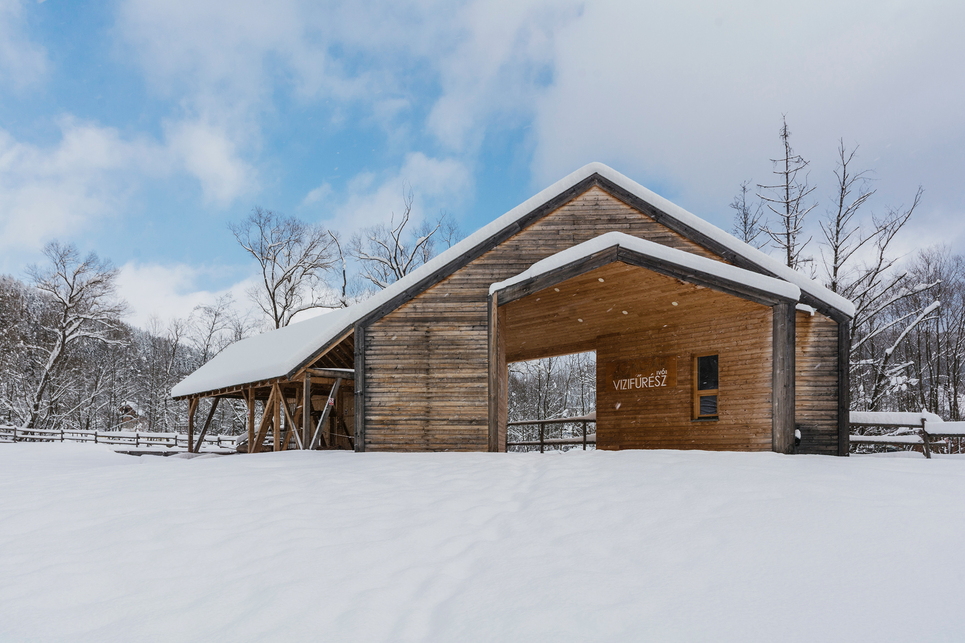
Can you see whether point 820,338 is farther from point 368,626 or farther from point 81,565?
point 81,565

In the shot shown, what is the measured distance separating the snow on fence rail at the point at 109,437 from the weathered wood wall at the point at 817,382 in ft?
80.2

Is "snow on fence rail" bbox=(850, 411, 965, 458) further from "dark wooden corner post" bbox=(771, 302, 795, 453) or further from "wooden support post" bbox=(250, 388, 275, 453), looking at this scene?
"wooden support post" bbox=(250, 388, 275, 453)

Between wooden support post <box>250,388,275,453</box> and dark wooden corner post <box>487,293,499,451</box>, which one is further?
wooden support post <box>250,388,275,453</box>

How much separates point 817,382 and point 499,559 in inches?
388

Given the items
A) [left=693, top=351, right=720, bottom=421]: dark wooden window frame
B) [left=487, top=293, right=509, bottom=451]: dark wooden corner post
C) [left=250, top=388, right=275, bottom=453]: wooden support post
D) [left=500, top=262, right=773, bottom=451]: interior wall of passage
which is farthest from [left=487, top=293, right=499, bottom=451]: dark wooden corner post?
[left=250, top=388, right=275, bottom=453]: wooden support post

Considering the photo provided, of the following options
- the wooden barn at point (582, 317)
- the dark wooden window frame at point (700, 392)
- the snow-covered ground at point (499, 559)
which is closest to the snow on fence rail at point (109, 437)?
the wooden barn at point (582, 317)

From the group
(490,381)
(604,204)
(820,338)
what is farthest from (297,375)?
(820,338)

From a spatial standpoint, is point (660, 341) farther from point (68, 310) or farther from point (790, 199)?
point (68, 310)

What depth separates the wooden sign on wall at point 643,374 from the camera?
13.0 metres

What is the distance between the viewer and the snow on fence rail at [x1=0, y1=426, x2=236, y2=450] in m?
26.7

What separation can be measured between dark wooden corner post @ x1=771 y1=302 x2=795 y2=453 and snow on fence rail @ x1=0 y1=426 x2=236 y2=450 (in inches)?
965

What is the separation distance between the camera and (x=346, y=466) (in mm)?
8484

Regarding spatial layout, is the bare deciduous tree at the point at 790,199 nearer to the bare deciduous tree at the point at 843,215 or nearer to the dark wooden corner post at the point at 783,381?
the bare deciduous tree at the point at 843,215

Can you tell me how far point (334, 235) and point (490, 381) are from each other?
25260 millimetres
